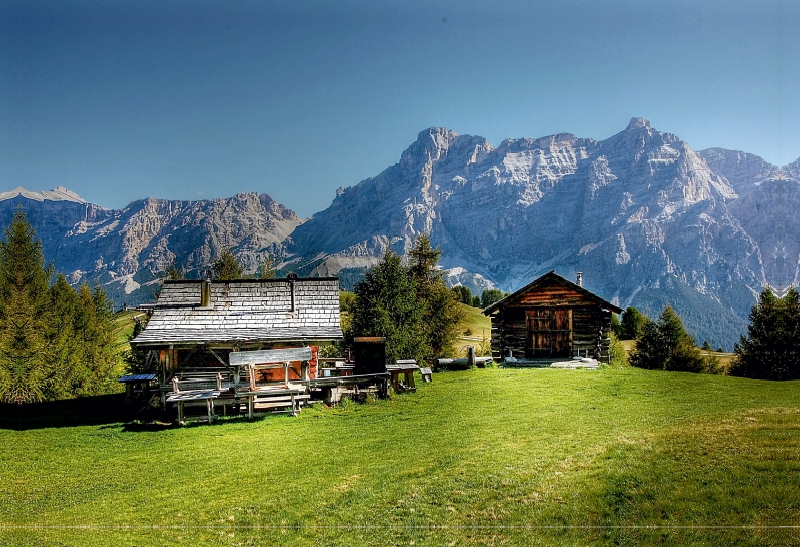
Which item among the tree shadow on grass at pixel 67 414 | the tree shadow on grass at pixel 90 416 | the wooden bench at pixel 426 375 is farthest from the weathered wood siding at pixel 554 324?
the tree shadow on grass at pixel 67 414

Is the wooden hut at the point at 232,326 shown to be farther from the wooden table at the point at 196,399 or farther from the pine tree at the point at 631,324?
the pine tree at the point at 631,324

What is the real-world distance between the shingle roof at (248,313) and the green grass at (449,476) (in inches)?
227

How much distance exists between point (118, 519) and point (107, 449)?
313 inches

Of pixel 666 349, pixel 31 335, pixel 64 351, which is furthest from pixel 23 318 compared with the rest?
pixel 666 349

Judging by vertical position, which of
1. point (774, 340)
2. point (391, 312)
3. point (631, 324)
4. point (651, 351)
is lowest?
point (651, 351)

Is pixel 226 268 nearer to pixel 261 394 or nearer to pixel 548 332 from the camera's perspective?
pixel 261 394

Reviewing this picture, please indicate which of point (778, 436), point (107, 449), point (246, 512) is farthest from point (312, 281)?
point (778, 436)

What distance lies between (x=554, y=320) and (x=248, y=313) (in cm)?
1909

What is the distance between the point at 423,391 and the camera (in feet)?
84.7

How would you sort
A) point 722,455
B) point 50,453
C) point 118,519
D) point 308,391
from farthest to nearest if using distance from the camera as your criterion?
point 308,391
point 50,453
point 118,519
point 722,455

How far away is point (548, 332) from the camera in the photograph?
32781 mm

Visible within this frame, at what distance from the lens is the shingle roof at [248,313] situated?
2600 cm

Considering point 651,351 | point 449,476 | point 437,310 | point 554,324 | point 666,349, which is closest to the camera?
point 449,476

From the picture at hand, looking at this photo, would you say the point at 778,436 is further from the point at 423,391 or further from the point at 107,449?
the point at 107,449
